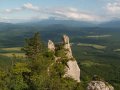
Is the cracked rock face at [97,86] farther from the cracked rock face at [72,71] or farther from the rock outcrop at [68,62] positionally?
the cracked rock face at [72,71]

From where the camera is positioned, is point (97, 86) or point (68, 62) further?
point (68, 62)

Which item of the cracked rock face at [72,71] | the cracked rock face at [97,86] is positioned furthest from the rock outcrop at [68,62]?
the cracked rock face at [97,86]

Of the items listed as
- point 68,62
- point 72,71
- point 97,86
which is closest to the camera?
point 97,86

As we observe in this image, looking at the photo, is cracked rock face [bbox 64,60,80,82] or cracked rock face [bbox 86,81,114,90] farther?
cracked rock face [bbox 64,60,80,82]

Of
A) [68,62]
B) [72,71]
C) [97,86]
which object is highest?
[68,62]

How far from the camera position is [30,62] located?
92875 millimetres

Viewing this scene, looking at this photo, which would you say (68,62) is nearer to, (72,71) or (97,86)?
(72,71)

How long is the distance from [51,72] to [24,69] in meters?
7.14

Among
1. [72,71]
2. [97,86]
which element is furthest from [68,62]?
[97,86]

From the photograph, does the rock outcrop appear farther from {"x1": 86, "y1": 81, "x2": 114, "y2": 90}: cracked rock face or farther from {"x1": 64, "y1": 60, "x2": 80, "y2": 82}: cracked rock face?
{"x1": 86, "y1": 81, "x2": 114, "y2": 90}: cracked rock face

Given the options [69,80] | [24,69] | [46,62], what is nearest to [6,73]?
[24,69]

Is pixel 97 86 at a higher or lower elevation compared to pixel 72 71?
higher

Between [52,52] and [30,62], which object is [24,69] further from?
[52,52]

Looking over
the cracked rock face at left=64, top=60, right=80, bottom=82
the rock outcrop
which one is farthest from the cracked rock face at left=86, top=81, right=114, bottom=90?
the cracked rock face at left=64, top=60, right=80, bottom=82
